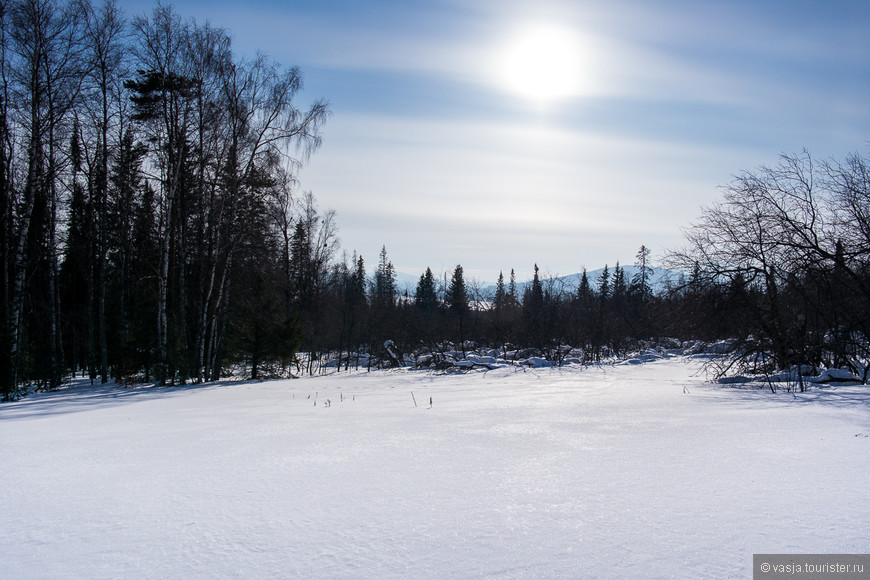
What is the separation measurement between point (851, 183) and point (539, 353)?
1370 centimetres

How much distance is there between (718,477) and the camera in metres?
3.27

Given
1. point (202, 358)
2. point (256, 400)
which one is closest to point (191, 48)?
point (202, 358)

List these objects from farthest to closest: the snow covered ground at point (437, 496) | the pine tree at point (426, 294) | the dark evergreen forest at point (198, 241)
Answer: the pine tree at point (426, 294), the dark evergreen forest at point (198, 241), the snow covered ground at point (437, 496)

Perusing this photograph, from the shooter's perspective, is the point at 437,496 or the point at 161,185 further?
the point at 161,185

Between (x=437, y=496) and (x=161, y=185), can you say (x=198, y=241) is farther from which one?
(x=437, y=496)

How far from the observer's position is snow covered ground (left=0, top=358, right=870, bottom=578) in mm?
2178

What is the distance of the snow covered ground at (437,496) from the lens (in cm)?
218

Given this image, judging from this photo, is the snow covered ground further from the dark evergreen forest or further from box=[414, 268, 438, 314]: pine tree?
box=[414, 268, 438, 314]: pine tree

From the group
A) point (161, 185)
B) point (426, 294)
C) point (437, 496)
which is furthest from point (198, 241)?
point (426, 294)

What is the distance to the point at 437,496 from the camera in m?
3.01

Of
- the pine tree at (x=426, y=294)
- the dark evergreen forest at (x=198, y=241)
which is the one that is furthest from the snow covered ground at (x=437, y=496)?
the pine tree at (x=426, y=294)

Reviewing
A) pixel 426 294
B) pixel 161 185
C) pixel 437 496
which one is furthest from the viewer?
pixel 426 294

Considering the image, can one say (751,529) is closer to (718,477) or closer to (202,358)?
(718,477)

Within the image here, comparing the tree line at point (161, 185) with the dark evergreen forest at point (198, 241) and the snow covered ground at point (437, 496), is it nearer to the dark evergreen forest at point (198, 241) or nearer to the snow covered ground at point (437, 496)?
the dark evergreen forest at point (198, 241)
